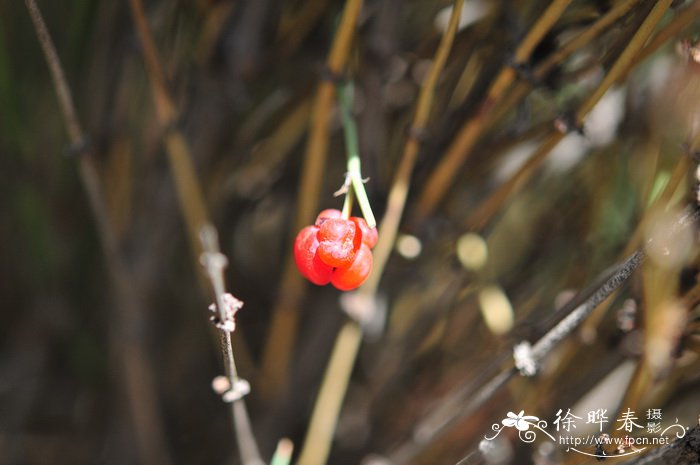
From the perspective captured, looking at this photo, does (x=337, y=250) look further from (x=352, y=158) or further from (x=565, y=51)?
(x=565, y=51)

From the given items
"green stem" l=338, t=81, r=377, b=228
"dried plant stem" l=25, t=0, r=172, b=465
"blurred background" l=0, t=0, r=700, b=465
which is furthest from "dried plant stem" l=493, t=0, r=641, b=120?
"dried plant stem" l=25, t=0, r=172, b=465

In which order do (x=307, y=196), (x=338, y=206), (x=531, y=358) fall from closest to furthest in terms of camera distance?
(x=531, y=358), (x=307, y=196), (x=338, y=206)

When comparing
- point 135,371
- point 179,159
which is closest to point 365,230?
point 179,159

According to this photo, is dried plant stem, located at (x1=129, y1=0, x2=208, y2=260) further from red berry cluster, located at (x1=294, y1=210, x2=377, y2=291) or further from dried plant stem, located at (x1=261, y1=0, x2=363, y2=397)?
red berry cluster, located at (x1=294, y1=210, x2=377, y2=291)

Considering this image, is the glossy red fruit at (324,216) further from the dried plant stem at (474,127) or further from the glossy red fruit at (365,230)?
the dried plant stem at (474,127)

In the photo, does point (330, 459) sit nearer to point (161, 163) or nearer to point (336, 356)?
point (336, 356)

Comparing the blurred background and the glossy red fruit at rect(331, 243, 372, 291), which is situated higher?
the blurred background

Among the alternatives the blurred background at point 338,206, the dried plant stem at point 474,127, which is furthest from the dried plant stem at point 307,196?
the dried plant stem at point 474,127
